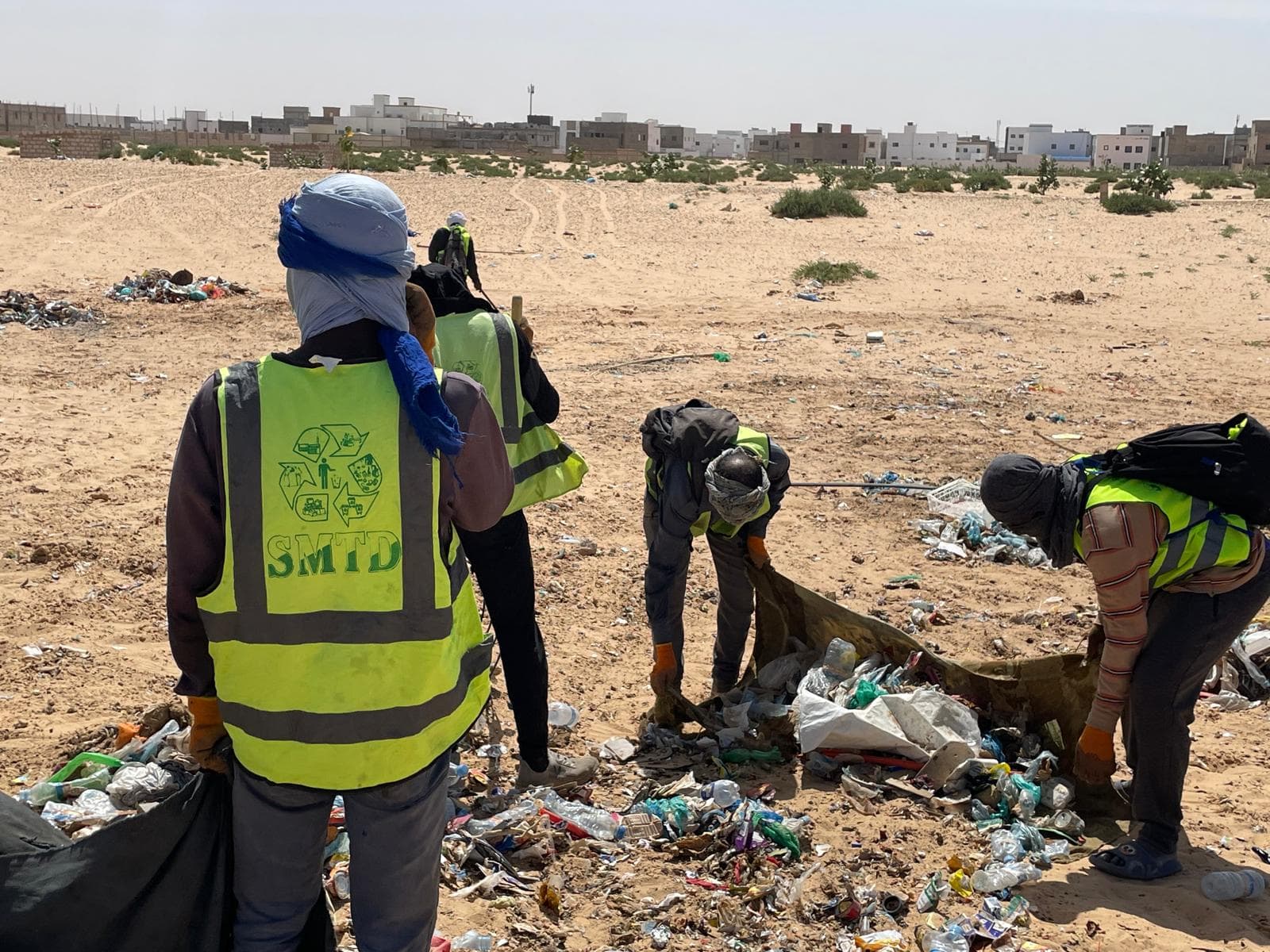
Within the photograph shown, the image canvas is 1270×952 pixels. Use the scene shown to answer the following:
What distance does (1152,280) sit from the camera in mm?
16141

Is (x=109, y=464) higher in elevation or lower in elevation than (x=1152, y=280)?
lower

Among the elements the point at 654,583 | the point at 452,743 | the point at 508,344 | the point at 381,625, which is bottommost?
the point at 654,583

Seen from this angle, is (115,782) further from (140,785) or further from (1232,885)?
(1232,885)

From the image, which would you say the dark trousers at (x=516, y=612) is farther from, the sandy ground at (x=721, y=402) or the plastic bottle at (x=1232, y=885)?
the plastic bottle at (x=1232, y=885)

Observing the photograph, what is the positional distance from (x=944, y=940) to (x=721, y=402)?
674cm

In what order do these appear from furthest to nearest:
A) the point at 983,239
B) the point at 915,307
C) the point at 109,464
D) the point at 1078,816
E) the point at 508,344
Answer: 1. the point at 983,239
2. the point at 915,307
3. the point at 109,464
4. the point at 1078,816
5. the point at 508,344

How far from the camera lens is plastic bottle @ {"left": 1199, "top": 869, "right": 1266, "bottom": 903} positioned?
3385 mm

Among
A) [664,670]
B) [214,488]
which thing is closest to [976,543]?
[664,670]

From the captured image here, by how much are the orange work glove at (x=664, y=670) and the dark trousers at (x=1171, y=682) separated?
5.11 feet

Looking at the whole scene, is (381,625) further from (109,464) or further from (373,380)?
(109,464)

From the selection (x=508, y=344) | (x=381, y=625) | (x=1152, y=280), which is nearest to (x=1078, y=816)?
(x=508, y=344)

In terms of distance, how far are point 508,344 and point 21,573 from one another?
132 inches

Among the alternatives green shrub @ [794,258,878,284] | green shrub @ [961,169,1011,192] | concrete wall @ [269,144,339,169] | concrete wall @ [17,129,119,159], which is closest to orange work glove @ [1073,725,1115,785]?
green shrub @ [794,258,878,284]

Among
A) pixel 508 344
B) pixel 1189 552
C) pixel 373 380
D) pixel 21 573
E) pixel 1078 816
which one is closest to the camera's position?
pixel 373 380
